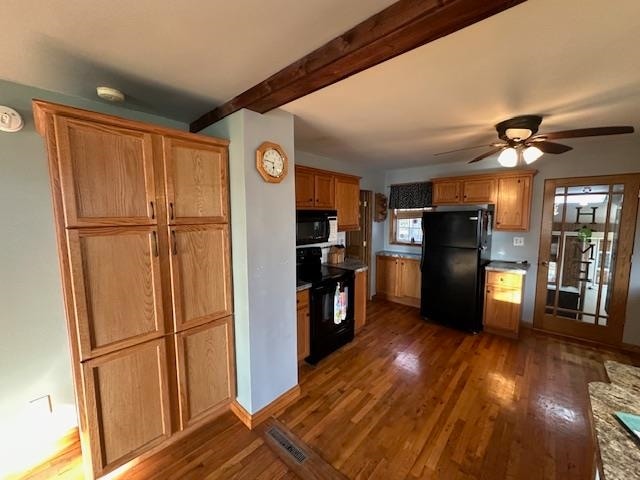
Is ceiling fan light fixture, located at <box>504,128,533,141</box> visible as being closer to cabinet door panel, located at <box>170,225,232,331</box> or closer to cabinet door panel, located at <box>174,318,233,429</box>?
cabinet door panel, located at <box>170,225,232,331</box>

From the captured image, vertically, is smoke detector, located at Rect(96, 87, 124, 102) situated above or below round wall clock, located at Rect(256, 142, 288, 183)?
above

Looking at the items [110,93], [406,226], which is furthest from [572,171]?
[110,93]

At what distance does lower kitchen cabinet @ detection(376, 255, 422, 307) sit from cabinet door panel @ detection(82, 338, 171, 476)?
146 inches

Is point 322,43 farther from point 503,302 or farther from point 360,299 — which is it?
point 503,302

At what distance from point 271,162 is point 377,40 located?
1092 millimetres

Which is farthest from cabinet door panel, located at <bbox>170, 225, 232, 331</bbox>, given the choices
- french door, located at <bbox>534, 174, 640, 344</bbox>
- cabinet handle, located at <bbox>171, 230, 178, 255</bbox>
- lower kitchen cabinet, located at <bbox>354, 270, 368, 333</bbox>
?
french door, located at <bbox>534, 174, 640, 344</bbox>

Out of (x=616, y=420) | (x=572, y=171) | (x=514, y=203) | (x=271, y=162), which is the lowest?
(x=616, y=420)

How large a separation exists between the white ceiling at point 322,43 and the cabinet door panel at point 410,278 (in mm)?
2602

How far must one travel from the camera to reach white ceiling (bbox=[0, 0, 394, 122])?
1004mm

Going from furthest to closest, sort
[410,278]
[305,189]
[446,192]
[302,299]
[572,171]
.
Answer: [410,278] → [446,192] → [572,171] → [305,189] → [302,299]

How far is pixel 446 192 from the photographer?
398 centimetres

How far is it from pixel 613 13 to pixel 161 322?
8.82 feet

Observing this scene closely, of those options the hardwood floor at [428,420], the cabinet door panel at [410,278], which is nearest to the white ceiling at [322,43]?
the hardwood floor at [428,420]

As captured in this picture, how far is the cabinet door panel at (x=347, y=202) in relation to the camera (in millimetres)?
3322
